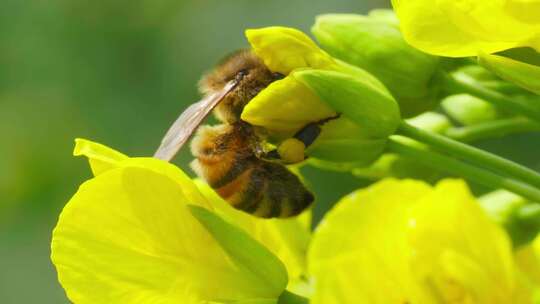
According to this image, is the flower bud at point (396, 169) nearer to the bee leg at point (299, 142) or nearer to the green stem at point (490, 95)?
the green stem at point (490, 95)

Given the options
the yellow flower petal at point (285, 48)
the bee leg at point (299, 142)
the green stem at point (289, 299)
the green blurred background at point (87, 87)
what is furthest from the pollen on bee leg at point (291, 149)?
the green blurred background at point (87, 87)

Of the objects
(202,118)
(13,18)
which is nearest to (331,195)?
(13,18)

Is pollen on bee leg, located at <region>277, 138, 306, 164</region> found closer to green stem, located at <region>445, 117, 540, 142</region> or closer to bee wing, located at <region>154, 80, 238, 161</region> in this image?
bee wing, located at <region>154, 80, 238, 161</region>

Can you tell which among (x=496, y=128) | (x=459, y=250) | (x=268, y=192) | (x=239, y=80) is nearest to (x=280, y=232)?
(x=268, y=192)

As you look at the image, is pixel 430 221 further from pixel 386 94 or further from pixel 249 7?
pixel 249 7

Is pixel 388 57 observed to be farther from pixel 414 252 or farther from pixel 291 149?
pixel 414 252
